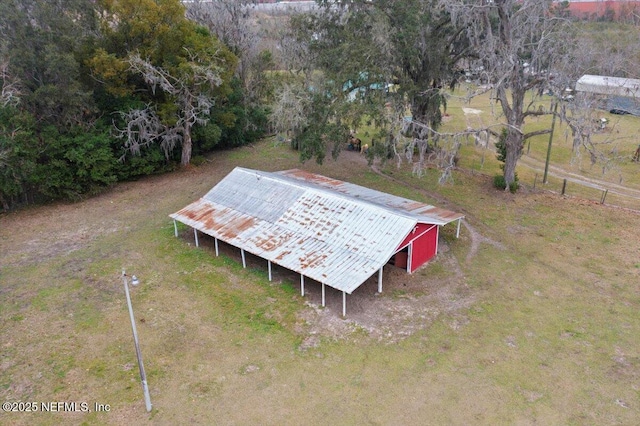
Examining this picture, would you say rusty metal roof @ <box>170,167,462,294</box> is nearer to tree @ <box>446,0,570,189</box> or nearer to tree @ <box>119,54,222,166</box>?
tree @ <box>119,54,222,166</box>

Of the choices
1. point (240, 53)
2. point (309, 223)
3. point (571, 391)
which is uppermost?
point (240, 53)

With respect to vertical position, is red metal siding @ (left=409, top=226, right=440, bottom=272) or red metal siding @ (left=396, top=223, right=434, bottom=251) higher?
red metal siding @ (left=396, top=223, right=434, bottom=251)

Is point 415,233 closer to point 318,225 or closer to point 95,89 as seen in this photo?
point 318,225

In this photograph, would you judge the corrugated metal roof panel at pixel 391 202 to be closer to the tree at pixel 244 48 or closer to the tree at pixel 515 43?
the tree at pixel 515 43

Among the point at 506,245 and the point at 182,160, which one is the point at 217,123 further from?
the point at 506,245

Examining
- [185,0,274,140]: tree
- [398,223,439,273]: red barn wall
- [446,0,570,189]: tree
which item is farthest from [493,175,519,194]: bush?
[185,0,274,140]: tree

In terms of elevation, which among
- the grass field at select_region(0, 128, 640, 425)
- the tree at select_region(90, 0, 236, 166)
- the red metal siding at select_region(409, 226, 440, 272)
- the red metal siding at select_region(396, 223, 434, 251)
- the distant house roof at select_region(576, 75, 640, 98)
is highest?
the tree at select_region(90, 0, 236, 166)

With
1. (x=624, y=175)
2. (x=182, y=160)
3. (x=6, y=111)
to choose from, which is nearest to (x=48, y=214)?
(x=6, y=111)
